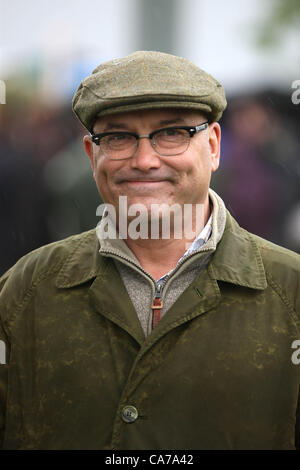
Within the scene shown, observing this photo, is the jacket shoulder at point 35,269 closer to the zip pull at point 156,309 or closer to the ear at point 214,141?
the zip pull at point 156,309

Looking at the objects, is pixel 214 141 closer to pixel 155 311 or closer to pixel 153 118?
pixel 153 118

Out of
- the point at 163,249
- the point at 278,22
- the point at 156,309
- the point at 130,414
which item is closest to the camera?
the point at 130,414

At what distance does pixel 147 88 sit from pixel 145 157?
0.24 meters

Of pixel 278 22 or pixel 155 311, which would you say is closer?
pixel 155 311

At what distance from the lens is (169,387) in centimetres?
260

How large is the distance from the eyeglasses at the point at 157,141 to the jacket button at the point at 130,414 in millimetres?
886

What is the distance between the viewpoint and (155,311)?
272 cm

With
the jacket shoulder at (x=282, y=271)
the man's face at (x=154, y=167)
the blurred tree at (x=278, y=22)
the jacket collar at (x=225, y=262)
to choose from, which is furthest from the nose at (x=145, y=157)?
the blurred tree at (x=278, y=22)

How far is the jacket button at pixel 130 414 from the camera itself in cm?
258

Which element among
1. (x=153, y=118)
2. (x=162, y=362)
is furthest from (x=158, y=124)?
(x=162, y=362)

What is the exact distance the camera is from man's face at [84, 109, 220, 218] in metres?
2.67

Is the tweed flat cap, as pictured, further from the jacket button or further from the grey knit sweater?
the jacket button

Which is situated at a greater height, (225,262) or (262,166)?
(225,262)

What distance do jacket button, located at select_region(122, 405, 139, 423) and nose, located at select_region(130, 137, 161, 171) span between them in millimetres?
839
